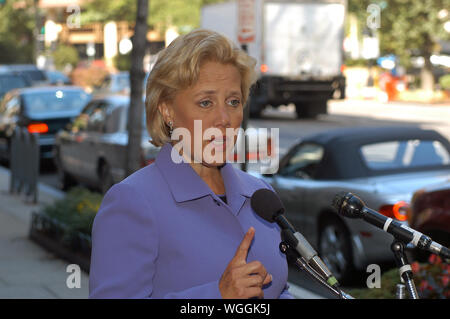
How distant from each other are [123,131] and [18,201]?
214 cm

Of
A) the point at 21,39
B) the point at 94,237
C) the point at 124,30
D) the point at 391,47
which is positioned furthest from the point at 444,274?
the point at 124,30

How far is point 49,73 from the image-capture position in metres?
33.8

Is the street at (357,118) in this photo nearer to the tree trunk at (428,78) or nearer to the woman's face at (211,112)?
the tree trunk at (428,78)

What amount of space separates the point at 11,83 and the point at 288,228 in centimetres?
2580

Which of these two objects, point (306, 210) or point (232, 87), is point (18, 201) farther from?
point (232, 87)

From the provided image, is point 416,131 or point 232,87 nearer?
point 232,87

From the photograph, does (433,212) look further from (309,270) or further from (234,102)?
(309,270)

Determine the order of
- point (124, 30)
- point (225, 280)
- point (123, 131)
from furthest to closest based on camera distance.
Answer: point (124, 30) → point (123, 131) → point (225, 280)

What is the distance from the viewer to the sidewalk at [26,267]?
24.4ft

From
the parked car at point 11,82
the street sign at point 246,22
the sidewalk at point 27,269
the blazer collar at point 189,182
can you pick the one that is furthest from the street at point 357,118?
the blazer collar at point 189,182

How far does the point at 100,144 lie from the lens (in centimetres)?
1269

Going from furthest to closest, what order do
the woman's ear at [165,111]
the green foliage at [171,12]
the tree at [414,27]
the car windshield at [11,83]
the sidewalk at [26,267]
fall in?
the green foliage at [171,12]
the tree at [414,27]
the car windshield at [11,83]
the sidewalk at [26,267]
the woman's ear at [165,111]

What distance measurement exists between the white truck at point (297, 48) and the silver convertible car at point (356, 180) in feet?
70.2

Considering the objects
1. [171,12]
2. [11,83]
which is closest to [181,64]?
[11,83]
